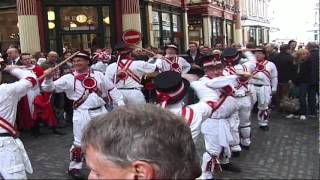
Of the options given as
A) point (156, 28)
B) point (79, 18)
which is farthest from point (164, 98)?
point (156, 28)

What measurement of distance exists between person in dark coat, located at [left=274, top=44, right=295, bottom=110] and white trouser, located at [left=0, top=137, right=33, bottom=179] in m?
8.82

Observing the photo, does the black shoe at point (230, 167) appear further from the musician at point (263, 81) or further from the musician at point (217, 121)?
the musician at point (263, 81)

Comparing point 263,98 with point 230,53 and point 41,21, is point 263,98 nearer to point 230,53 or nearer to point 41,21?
point 230,53

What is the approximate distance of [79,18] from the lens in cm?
1994

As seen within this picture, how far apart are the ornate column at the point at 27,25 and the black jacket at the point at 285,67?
9174mm

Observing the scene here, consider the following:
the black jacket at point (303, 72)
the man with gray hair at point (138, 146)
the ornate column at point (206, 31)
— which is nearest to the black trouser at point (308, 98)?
the black jacket at point (303, 72)

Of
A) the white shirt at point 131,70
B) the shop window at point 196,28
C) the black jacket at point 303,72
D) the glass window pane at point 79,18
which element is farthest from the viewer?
the shop window at point 196,28

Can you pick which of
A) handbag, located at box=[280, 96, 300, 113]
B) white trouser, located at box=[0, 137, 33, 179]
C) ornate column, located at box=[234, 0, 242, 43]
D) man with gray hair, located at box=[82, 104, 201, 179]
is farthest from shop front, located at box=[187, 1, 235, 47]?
man with gray hair, located at box=[82, 104, 201, 179]

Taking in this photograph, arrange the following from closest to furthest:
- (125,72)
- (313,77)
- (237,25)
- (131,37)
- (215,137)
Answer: (215,137) → (125,72) → (131,37) → (313,77) → (237,25)

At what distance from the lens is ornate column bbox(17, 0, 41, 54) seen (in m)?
18.3

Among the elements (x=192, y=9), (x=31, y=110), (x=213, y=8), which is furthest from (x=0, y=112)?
(x=213, y=8)

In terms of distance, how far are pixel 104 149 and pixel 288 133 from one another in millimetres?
9534

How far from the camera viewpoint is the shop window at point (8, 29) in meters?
19.4

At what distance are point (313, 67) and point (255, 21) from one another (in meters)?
40.6
